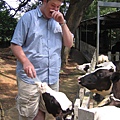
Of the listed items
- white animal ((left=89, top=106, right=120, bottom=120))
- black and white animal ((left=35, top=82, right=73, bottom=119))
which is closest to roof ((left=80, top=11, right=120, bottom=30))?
black and white animal ((left=35, top=82, right=73, bottom=119))

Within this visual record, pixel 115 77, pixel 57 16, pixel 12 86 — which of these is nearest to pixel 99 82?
pixel 115 77

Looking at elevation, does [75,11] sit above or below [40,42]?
above

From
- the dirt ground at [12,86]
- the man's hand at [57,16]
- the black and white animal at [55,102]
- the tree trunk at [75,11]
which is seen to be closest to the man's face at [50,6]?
the man's hand at [57,16]

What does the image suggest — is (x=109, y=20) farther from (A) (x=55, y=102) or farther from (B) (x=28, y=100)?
(A) (x=55, y=102)

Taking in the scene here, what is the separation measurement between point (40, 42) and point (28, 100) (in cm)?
58

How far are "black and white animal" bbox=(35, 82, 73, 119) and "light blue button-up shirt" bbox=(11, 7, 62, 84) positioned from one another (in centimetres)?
13

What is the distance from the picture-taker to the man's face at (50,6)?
2512 mm

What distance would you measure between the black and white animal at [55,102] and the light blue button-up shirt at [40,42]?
13 centimetres

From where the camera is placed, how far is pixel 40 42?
2.66 meters

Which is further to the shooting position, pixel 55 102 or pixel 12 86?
pixel 12 86

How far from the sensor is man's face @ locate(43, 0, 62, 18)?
251cm

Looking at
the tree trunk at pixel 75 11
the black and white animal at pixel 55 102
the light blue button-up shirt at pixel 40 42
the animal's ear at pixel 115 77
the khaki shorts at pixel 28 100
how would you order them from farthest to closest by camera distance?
the tree trunk at pixel 75 11 < the animal's ear at pixel 115 77 < the khaki shorts at pixel 28 100 < the light blue button-up shirt at pixel 40 42 < the black and white animal at pixel 55 102

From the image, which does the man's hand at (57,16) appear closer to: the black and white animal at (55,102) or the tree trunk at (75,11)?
the black and white animal at (55,102)

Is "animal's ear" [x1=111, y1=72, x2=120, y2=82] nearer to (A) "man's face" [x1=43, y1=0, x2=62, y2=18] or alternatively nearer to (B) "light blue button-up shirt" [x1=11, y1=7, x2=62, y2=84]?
(B) "light blue button-up shirt" [x1=11, y1=7, x2=62, y2=84]
